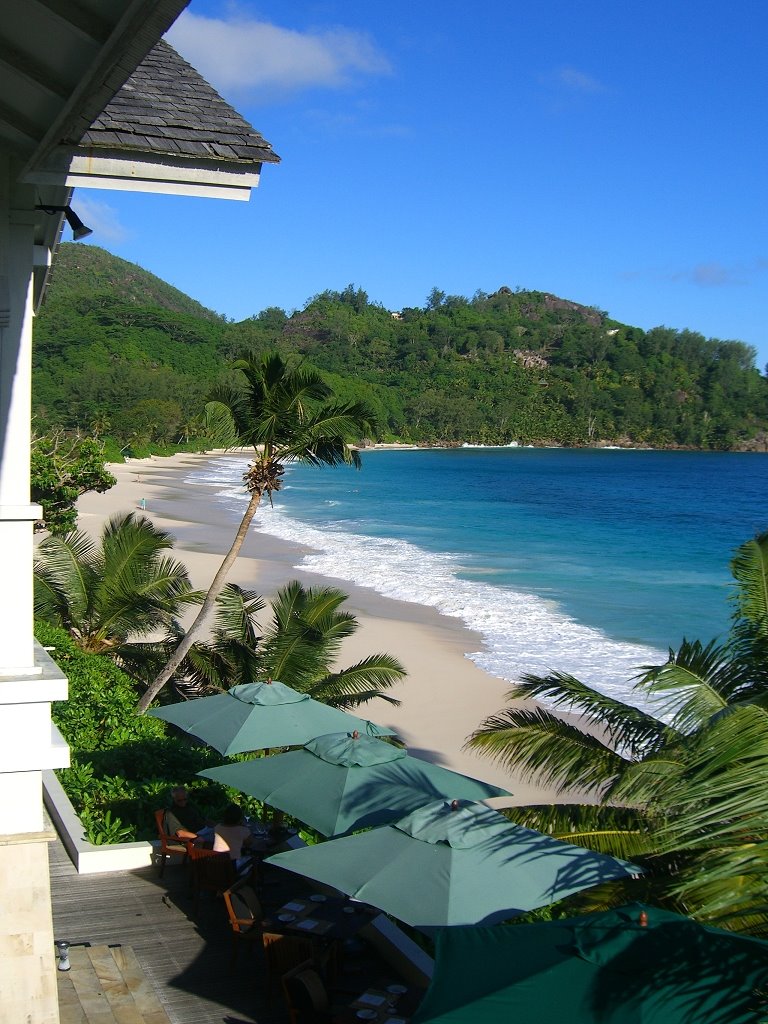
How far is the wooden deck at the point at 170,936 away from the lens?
225 inches

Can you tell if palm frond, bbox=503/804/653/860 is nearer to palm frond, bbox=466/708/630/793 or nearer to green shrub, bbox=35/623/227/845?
palm frond, bbox=466/708/630/793

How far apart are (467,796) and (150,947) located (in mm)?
2262

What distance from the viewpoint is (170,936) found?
21.3 feet

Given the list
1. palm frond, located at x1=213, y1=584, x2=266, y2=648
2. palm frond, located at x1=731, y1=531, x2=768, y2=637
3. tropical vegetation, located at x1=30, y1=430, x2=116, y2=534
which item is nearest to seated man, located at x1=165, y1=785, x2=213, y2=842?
palm frond, located at x1=731, y1=531, x2=768, y2=637

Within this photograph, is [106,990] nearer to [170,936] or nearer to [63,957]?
[63,957]

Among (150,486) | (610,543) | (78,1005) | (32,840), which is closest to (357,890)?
(78,1005)

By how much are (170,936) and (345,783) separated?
143 cm

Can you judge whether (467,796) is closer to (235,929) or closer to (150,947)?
(235,929)

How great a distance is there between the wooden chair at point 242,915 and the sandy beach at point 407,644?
3.81 metres

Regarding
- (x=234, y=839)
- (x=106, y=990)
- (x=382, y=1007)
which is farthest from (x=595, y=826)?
(x=106, y=990)

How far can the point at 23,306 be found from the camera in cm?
335

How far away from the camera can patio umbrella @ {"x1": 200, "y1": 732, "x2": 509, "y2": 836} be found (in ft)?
21.7

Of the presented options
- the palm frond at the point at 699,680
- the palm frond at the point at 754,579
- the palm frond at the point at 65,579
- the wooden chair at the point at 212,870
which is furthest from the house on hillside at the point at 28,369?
the palm frond at the point at 65,579

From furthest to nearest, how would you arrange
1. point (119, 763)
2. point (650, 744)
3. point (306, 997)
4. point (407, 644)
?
1. point (407, 644)
2. point (119, 763)
3. point (650, 744)
4. point (306, 997)
